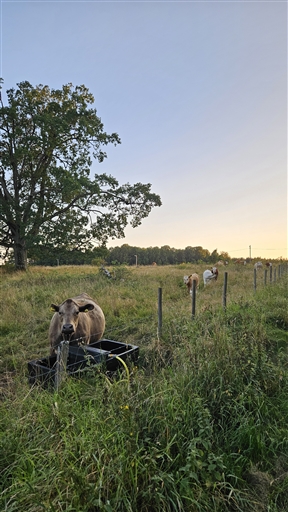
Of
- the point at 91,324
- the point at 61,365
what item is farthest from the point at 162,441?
the point at 91,324

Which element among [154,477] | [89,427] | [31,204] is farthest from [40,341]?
[31,204]

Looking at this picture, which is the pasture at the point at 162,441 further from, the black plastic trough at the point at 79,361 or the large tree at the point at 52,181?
the large tree at the point at 52,181

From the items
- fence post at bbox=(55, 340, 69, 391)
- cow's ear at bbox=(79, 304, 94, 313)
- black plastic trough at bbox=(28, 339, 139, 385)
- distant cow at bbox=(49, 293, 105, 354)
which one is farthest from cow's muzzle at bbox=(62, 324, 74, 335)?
fence post at bbox=(55, 340, 69, 391)

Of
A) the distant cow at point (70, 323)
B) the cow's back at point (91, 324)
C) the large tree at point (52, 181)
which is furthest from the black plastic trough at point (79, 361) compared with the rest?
the large tree at point (52, 181)

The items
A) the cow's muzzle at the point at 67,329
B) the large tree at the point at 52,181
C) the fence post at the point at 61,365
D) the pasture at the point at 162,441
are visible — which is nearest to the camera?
the pasture at the point at 162,441

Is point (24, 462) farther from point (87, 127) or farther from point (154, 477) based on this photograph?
point (87, 127)

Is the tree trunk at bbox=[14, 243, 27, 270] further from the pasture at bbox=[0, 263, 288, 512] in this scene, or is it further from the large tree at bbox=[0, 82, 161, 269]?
→ the pasture at bbox=[0, 263, 288, 512]

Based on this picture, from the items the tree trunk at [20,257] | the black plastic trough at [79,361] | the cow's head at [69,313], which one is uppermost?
the tree trunk at [20,257]

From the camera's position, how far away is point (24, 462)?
234cm

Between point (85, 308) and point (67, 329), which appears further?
point (85, 308)

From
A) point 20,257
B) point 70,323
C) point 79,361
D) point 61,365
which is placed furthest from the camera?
point 20,257

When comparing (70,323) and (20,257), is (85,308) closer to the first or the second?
(70,323)

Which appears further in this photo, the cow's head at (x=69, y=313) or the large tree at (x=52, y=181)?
the large tree at (x=52, y=181)

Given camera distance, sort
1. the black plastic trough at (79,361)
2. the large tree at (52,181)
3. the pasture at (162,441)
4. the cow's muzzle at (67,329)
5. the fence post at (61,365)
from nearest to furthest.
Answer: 1. the pasture at (162,441)
2. the fence post at (61,365)
3. the black plastic trough at (79,361)
4. the cow's muzzle at (67,329)
5. the large tree at (52,181)
